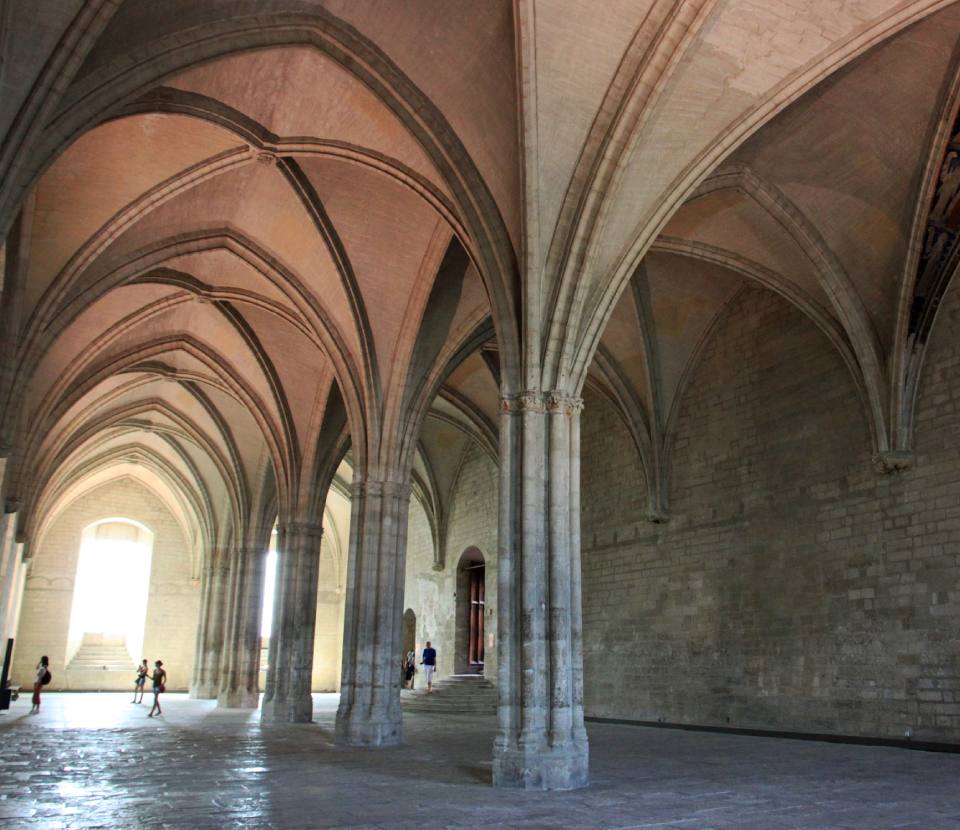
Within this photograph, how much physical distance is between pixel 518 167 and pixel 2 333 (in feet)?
25.9

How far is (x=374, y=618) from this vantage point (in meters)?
13.0

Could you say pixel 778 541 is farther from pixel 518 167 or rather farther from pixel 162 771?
pixel 162 771

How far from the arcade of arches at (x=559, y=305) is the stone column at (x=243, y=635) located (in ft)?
17.4

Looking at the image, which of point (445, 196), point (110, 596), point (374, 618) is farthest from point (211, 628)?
point (445, 196)

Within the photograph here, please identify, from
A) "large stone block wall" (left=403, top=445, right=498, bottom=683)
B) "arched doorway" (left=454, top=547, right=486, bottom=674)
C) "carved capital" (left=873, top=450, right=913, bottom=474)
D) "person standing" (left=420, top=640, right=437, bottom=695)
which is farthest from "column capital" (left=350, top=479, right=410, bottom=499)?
"arched doorway" (left=454, top=547, right=486, bottom=674)

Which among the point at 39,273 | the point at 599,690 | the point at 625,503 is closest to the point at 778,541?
the point at 625,503

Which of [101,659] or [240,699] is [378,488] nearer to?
[240,699]

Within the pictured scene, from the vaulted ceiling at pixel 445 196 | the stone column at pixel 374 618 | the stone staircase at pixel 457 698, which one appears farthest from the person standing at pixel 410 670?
the stone column at pixel 374 618

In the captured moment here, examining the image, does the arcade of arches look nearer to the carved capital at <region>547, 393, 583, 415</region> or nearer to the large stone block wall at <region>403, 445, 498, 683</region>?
the carved capital at <region>547, 393, 583, 415</region>

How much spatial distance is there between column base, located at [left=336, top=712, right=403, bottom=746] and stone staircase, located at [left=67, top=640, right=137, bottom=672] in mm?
21245

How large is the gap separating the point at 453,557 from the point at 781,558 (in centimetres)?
1216

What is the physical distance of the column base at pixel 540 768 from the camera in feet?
26.5

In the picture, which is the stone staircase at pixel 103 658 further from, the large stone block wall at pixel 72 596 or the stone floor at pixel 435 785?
the stone floor at pixel 435 785

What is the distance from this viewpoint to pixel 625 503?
→ 1770 cm
